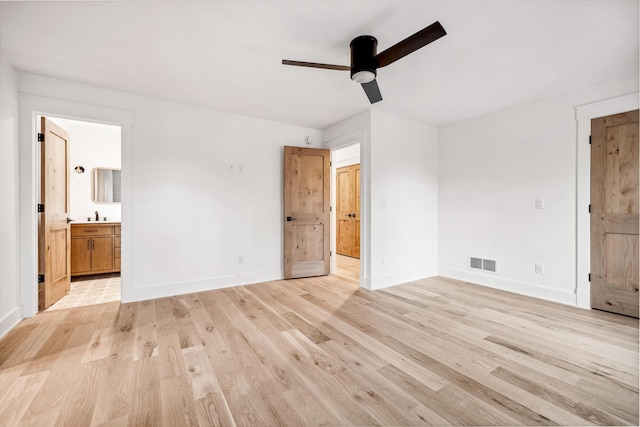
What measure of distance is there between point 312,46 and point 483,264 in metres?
3.65

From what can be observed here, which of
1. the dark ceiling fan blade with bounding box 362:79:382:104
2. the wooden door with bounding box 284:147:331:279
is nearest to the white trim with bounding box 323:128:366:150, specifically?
the wooden door with bounding box 284:147:331:279

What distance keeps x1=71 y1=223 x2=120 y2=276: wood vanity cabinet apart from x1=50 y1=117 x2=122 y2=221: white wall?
2.05 feet

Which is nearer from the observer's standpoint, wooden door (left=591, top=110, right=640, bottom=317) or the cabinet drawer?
wooden door (left=591, top=110, right=640, bottom=317)

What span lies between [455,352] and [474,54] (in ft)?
8.18

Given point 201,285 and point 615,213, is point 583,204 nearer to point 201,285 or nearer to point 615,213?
point 615,213

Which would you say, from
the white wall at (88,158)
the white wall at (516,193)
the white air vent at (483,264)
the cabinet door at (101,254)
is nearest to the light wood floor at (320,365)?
the white wall at (516,193)

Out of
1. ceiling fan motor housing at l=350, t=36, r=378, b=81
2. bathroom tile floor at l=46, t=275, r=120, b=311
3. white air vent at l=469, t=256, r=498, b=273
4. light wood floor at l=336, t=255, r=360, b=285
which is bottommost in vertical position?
bathroom tile floor at l=46, t=275, r=120, b=311

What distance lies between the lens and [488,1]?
71.7 inches

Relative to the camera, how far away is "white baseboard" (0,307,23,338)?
246 cm

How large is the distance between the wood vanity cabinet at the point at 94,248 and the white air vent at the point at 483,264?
18.5 ft

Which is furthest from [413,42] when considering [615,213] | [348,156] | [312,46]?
[348,156]

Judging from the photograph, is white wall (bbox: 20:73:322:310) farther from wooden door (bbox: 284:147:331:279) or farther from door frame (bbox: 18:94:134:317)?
wooden door (bbox: 284:147:331:279)

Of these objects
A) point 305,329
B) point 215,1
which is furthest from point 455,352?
point 215,1

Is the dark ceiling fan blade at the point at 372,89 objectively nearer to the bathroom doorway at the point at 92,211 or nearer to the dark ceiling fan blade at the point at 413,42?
the dark ceiling fan blade at the point at 413,42
